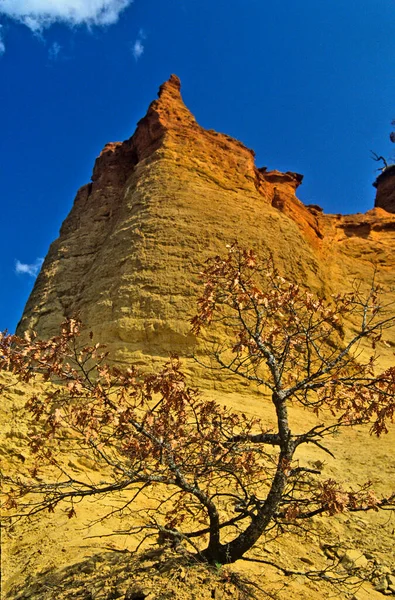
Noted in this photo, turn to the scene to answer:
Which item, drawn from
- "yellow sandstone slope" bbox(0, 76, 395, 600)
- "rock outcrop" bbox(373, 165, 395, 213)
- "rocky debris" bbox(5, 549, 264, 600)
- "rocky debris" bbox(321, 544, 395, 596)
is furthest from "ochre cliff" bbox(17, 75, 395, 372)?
"rock outcrop" bbox(373, 165, 395, 213)

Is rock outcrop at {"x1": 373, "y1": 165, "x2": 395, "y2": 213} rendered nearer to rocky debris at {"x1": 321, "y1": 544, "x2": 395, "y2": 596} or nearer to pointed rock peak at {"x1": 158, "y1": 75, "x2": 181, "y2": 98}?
pointed rock peak at {"x1": 158, "y1": 75, "x2": 181, "y2": 98}

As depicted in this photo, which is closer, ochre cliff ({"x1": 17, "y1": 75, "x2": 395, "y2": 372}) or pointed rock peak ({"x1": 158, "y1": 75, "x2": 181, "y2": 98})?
ochre cliff ({"x1": 17, "y1": 75, "x2": 395, "y2": 372})

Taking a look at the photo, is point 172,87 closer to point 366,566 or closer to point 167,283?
point 167,283

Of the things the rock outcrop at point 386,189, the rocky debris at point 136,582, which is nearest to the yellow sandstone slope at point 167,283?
the rocky debris at point 136,582

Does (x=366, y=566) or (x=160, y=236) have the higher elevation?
(x=160, y=236)

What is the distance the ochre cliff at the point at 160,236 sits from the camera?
13.5 metres

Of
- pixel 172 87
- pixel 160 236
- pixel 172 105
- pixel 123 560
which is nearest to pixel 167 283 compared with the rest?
pixel 160 236

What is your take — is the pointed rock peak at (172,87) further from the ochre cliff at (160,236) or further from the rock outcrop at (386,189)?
the rock outcrop at (386,189)

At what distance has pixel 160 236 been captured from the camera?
50.6 feet

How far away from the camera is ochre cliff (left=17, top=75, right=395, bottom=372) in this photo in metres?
13.5

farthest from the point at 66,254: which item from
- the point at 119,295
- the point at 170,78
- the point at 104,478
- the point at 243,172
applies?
the point at 104,478

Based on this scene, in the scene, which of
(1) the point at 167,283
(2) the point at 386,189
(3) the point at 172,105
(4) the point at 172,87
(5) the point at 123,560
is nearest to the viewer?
(5) the point at 123,560

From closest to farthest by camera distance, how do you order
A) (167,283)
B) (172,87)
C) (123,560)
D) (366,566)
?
(123,560), (366,566), (167,283), (172,87)

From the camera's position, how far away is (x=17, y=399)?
708cm
